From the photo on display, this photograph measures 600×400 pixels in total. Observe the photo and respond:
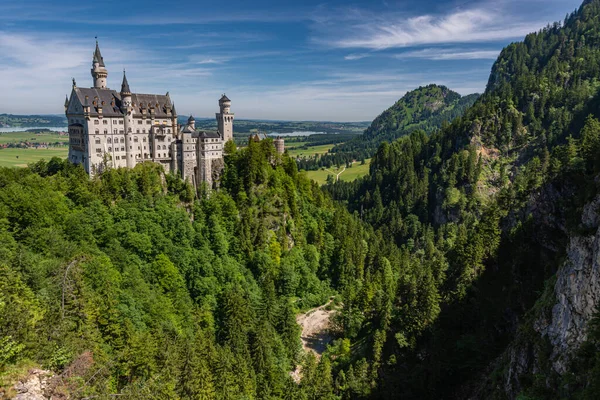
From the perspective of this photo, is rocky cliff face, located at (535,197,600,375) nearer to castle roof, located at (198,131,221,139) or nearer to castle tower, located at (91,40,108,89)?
castle roof, located at (198,131,221,139)

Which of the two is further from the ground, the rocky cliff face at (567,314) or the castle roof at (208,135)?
the castle roof at (208,135)

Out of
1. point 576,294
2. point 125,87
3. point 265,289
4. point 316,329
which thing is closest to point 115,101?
point 125,87

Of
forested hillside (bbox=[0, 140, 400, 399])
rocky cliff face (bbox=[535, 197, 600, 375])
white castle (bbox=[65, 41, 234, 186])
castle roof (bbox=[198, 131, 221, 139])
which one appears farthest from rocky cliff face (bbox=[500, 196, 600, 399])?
castle roof (bbox=[198, 131, 221, 139])

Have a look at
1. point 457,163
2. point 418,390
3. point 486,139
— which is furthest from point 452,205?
point 418,390

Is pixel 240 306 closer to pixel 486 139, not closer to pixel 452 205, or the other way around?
pixel 452 205

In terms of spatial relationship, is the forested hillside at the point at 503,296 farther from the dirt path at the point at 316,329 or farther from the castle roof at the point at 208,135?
the castle roof at the point at 208,135

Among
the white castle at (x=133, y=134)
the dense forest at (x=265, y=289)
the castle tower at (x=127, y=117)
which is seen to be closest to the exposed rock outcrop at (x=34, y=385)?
the dense forest at (x=265, y=289)

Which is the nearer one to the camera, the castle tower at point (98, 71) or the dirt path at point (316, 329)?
the dirt path at point (316, 329)
